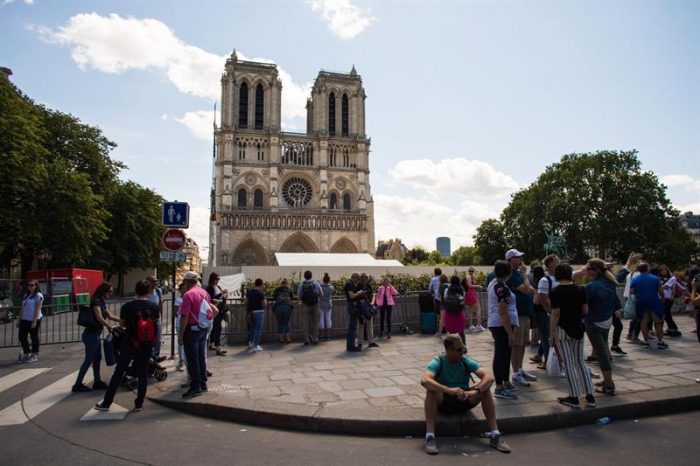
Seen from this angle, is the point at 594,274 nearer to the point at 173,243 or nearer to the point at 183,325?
the point at 183,325

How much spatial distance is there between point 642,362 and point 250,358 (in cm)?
618

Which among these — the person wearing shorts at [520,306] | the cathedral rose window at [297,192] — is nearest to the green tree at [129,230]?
the cathedral rose window at [297,192]

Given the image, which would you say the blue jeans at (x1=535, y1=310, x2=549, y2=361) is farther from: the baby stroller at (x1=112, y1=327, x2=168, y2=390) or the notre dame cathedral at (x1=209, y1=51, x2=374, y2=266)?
the notre dame cathedral at (x1=209, y1=51, x2=374, y2=266)

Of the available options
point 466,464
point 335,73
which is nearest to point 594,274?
point 466,464

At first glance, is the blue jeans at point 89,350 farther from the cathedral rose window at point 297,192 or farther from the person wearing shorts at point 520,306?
the cathedral rose window at point 297,192

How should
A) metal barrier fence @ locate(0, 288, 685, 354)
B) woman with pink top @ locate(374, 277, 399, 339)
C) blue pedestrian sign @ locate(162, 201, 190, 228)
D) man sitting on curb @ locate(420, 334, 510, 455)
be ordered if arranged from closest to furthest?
1. man sitting on curb @ locate(420, 334, 510, 455)
2. blue pedestrian sign @ locate(162, 201, 190, 228)
3. metal barrier fence @ locate(0, 288, 685, 354)
4. woman with pink top @ locate(374, 277, 399, 339)

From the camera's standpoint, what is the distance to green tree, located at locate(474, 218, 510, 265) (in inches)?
1751

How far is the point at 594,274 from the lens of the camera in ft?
17.3

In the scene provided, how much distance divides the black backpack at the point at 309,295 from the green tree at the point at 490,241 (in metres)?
37.8

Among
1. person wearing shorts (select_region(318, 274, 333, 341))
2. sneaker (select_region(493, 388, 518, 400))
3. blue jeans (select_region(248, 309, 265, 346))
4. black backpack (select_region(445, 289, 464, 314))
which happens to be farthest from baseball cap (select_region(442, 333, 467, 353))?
person wearing shorts (select_region(318, 274, 333, 341))

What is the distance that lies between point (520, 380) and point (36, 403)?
575 cm

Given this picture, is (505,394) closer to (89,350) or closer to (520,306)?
(520,306)

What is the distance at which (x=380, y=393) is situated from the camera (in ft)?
16.8

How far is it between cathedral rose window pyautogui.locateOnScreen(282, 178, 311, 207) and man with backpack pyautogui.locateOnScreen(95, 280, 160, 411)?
1718 inches
